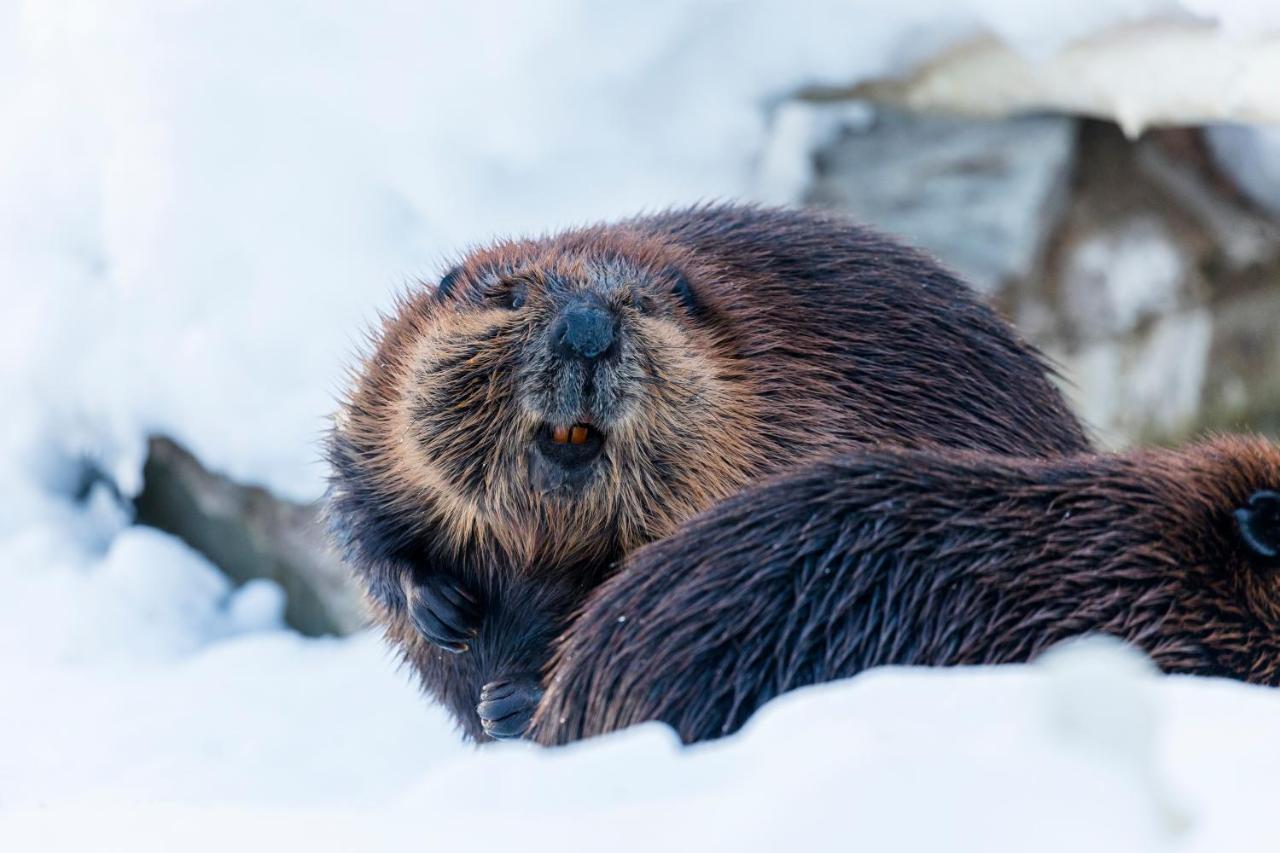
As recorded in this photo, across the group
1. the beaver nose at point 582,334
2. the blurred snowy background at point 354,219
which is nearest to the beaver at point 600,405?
the beaver nose at point 582,334

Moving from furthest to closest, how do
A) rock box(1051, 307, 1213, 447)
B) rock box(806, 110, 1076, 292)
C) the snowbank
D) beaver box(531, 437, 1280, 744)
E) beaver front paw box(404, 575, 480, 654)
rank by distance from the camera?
rock box(1051, 307, 1213, 447), rock box(806, 110, 1076, 292), beaver front paw box(404, 575, 480, 654), beaver box(531, 437, 1280, 744), the snowbank

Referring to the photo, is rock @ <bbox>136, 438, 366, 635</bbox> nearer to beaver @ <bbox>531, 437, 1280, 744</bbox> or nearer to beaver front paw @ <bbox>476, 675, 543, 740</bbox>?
beaver front paw @ <bbox>476, 675, 543, 740</bbox>

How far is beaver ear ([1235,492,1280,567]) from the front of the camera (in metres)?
1.81

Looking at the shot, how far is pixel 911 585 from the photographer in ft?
5.75

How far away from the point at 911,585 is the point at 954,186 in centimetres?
269

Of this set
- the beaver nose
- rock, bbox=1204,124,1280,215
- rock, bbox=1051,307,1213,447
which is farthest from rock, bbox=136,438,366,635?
rock, bbox=1204,124,1280,215

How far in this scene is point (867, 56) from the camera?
13.5 ft

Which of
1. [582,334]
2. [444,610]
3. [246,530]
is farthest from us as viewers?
[246,530]

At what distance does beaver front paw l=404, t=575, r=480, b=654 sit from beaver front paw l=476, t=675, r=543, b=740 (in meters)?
0.13

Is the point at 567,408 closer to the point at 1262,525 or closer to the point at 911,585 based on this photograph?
the point at 911,585

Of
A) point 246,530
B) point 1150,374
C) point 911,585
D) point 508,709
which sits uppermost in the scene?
point 1150,374

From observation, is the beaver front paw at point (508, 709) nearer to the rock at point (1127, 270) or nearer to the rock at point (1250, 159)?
the rock at point (1127, 270)

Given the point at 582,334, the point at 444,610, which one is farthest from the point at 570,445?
the point at 444,610

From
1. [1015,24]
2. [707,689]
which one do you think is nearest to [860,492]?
[707,689]
